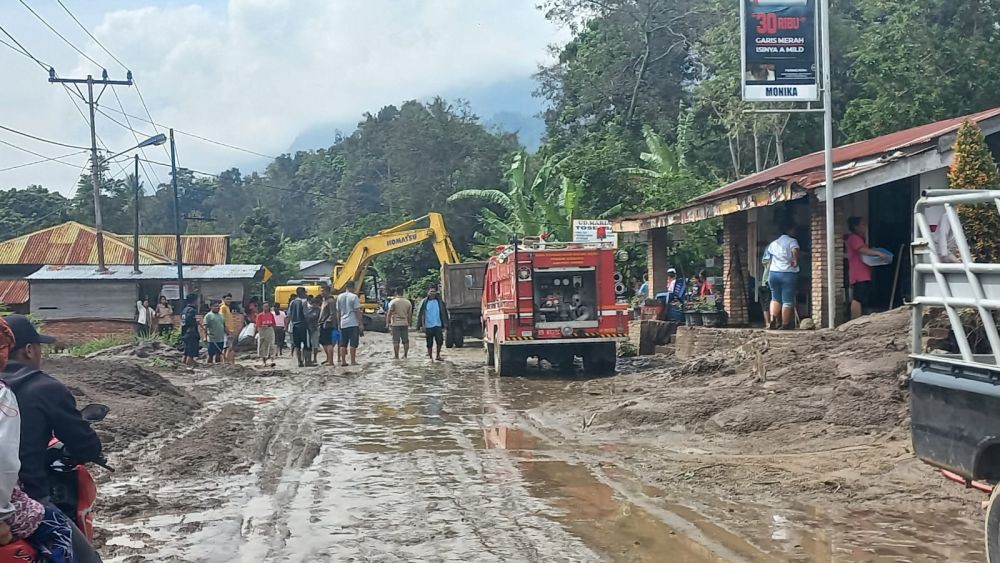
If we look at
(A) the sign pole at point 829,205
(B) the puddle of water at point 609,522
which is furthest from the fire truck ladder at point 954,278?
(A) the sign pole at point 829,205

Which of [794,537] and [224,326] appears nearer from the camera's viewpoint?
[794,537]

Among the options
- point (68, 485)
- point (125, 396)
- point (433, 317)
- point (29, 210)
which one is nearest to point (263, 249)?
point (29, 210)

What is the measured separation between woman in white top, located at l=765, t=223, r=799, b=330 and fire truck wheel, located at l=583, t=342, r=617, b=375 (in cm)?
366

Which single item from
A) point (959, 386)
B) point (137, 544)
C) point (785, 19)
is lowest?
point (137, 544)

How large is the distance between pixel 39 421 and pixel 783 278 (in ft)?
40.2

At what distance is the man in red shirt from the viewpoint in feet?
48.4

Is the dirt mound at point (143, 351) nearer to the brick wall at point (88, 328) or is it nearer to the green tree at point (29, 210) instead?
the brick wall at point (88, 328)

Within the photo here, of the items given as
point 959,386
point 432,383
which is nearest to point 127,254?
point 432,383

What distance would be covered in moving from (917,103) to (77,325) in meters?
28.9

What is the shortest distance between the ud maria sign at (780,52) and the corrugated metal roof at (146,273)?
27541 mm

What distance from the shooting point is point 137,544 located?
22.3 ft

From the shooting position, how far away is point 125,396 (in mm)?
14445

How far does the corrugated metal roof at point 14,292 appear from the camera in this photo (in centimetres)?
4331

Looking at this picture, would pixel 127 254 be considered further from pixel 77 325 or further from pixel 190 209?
pixel 190 209
